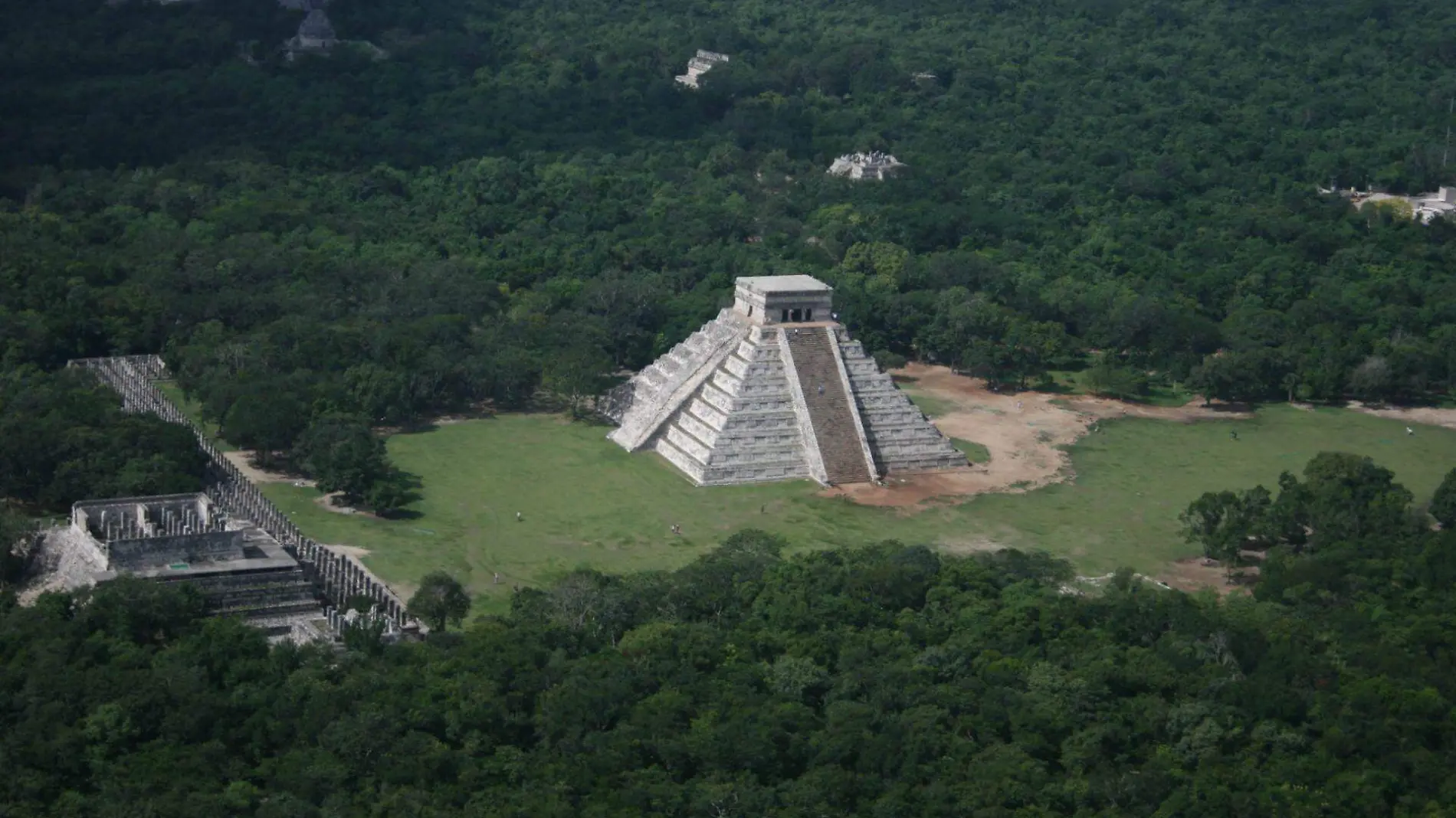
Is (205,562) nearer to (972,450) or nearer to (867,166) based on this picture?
(972,450)

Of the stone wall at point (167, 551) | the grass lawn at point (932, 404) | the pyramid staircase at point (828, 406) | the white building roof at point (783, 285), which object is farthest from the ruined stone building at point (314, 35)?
the stone wall at point (167, 551)

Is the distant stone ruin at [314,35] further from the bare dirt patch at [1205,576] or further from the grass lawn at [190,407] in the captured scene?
the bare dirt patch at [1205,576]

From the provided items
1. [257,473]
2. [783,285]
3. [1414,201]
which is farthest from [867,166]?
[257,473]

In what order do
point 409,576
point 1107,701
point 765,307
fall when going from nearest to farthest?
point 1107,701, point 409,576, point 765,307

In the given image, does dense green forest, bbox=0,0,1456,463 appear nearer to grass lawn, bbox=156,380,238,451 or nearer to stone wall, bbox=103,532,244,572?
grass lawn, bbox=156,380,238,451

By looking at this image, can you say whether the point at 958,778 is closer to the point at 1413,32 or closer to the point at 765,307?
the point at 765,307

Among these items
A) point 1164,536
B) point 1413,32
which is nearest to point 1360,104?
point 1413,32
